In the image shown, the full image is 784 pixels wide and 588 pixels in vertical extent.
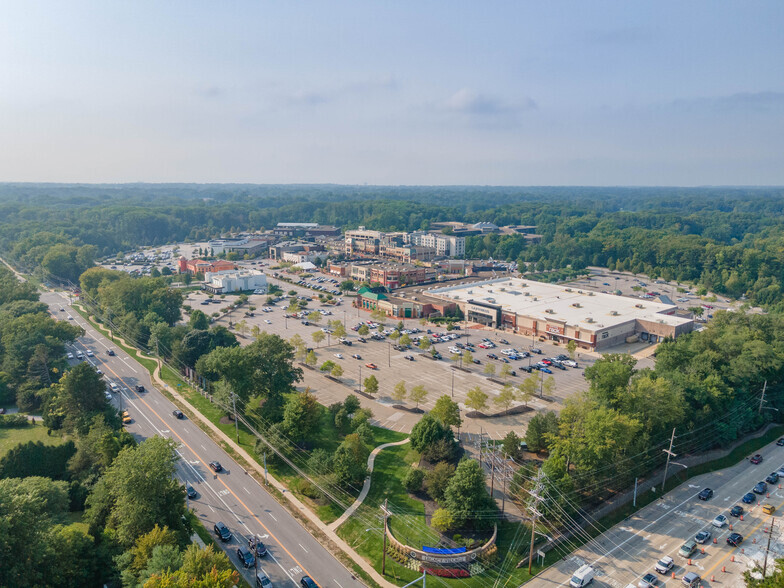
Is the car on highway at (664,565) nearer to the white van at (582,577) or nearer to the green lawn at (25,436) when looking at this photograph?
the white van at (582,577)

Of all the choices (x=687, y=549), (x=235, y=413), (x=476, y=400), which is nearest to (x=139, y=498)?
(x=235, y=413)

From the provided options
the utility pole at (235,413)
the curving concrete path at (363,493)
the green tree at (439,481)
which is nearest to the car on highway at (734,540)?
the green tree at (439,481)

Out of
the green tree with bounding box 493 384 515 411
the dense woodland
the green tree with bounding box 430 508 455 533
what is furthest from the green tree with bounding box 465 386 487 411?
the dense woodland

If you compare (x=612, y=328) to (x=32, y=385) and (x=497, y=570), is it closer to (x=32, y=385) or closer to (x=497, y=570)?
(x=497, y=570)

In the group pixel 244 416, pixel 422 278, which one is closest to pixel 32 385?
pixel 244 416

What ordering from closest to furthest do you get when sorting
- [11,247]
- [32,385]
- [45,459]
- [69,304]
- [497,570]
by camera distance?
1. [497,570]
2. [45,459]
3. [32,385]
4. [69,304]
5. [11,247]

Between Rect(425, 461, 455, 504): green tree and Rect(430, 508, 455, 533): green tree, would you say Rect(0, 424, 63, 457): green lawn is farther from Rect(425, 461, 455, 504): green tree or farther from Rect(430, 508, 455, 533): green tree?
Rect(430, 508, 455, 533): green tree
